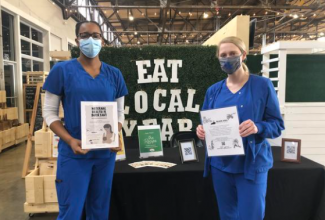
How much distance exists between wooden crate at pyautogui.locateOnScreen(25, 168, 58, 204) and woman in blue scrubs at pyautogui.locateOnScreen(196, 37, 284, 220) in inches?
84.1

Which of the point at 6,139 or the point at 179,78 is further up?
the point at 179,78

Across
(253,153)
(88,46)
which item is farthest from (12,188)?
(253,153)

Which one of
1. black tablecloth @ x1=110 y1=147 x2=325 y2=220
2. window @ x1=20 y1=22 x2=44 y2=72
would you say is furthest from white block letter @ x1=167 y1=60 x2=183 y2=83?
window @ x1=20 y1=22 x2=44 y2=72

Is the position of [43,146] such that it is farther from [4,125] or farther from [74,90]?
[4,125]

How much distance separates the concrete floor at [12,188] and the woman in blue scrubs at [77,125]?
1835 millimetres

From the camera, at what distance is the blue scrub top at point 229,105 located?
136cm

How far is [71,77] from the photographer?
1.38m

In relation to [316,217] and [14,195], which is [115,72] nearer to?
[316,217]


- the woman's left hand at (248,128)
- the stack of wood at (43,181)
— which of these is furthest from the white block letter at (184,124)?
the woman's left hand at (248,128)

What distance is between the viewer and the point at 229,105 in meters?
1.40

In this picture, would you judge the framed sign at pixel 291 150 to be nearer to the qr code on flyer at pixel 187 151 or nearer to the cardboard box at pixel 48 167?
the qr code on flyer at pixel 187 151

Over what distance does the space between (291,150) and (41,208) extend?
2798 millimetres

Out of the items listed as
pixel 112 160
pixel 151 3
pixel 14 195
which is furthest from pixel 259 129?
pixel 151 3

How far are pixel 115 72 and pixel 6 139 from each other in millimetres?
5757
